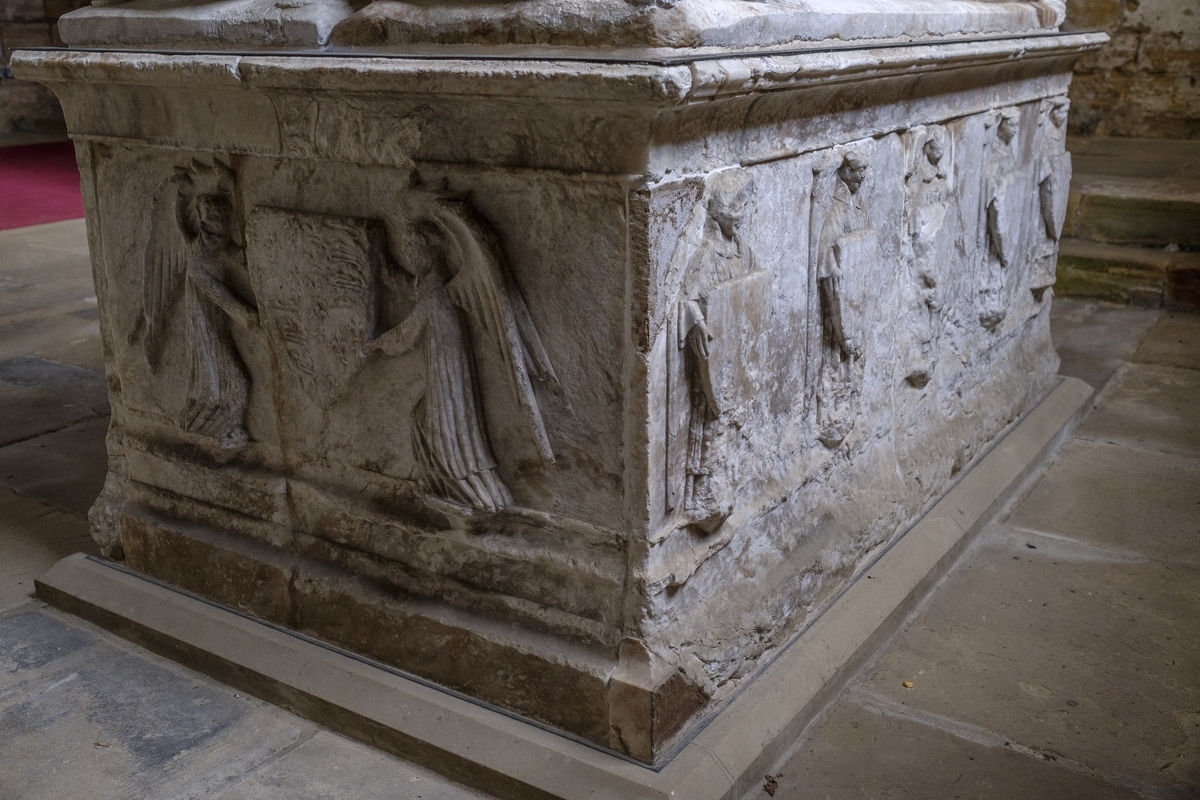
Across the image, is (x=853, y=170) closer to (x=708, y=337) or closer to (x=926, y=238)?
(x=926, y=238)

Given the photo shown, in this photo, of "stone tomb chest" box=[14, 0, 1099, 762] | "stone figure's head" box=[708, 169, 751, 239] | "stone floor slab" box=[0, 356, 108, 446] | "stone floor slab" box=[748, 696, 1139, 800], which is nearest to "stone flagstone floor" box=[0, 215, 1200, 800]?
"stone floor slab" box=[748, 696, 1139, 800]

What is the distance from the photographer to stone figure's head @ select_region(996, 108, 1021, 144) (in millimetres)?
3840

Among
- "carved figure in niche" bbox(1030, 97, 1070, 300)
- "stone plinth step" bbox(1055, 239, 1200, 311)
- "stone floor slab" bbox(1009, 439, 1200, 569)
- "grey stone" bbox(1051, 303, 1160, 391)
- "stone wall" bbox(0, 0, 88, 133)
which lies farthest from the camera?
"stone wall" bbox(0, 0, 88, 133)

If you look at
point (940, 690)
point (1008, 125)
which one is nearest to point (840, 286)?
point (940, 690)

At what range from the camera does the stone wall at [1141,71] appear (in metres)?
8.22

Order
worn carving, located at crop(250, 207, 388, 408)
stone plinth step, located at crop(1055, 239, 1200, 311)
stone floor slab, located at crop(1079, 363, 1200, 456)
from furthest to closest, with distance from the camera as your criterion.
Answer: stone plinth step, located at crop(1055, 239, 1200, 311) → stone floor slab, located at crop(1079, 363, 1200, 456) → worn carving, located at crop(250, 207, 388, 408)

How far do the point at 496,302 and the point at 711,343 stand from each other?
45 cm

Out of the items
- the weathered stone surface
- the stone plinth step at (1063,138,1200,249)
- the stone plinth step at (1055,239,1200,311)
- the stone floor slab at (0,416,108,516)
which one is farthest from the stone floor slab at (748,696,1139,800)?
the stone plinth step at (1063,138,1200,249)

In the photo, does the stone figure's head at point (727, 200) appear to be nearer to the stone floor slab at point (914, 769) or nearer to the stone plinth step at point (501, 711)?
the stone plinth step at point (501, 711)

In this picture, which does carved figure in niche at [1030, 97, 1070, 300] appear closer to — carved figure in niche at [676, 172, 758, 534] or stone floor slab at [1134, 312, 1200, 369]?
stone floor slab at [1134, 312, 1200, 369]

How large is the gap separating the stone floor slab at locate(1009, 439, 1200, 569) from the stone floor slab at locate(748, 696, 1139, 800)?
4.23ft

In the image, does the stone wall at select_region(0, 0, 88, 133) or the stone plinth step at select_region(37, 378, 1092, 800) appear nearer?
the stone plinth step at select_region(37, 378, 1092, 800)

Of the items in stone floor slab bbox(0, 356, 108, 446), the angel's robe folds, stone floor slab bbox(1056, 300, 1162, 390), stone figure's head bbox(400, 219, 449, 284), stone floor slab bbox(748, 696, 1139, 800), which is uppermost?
Result: stone figure's head bbox(400, 219, 449, 284)

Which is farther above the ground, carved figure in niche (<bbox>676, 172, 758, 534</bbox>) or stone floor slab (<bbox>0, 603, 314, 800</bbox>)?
carved figure in niche (<bbox>676, 172, 758, 534</bbox>)
